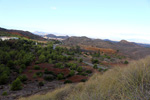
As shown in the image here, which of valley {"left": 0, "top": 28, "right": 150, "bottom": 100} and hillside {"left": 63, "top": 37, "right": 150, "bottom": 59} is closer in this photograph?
valley {"left": 0, "top": 28, "right": 150, "bottom": 100}

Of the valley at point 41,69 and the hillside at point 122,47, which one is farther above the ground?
the hillside at point 122,47

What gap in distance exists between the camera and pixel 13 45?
4306 cm

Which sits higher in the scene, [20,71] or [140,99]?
[140,99]

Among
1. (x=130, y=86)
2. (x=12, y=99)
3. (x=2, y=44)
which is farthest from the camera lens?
(x=2, y=44)

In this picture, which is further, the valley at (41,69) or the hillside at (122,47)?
the hillside at (122,47)

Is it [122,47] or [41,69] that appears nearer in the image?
[41,69]

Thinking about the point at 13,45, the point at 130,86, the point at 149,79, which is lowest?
the point at 13,45

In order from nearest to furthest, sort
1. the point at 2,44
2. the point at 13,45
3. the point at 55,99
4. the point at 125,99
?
1. the point at 125,99
2. the point at 55,99
3. the point at 2,44
4. the point at 13,45

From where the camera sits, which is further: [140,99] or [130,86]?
[130,86]

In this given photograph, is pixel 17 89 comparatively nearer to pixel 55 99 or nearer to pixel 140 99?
pixel 55 99

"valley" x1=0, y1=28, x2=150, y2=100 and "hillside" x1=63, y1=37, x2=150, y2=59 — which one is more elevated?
"hillside" x1=63, y1=37, x2=150, y2=59

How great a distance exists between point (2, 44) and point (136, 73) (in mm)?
44545

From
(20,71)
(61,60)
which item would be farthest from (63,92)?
(61,60)

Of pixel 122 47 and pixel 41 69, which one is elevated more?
pixel 122 47
